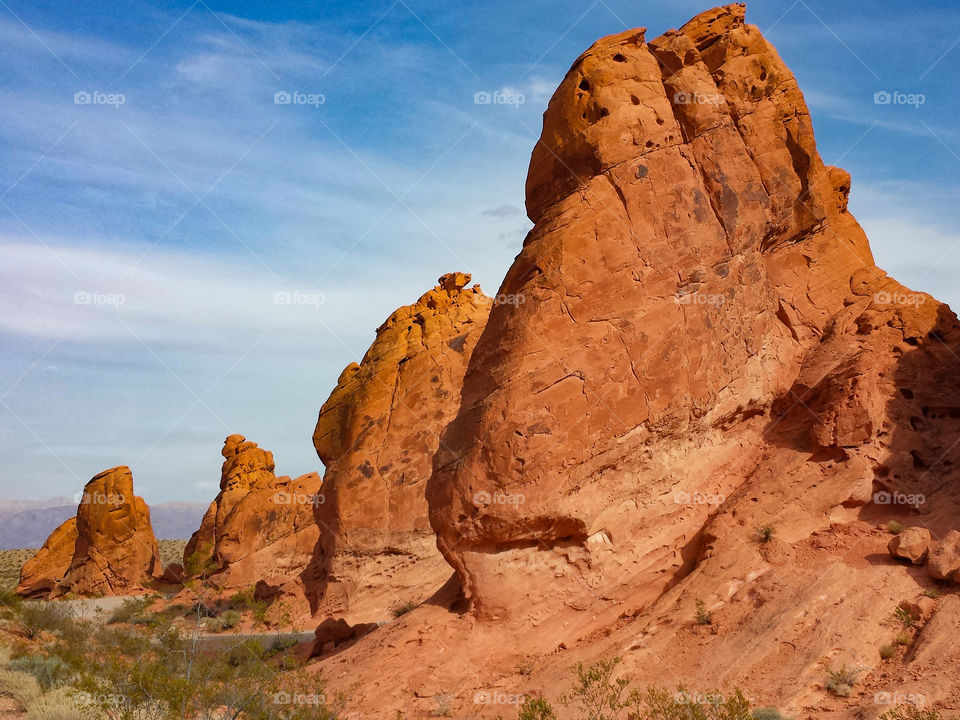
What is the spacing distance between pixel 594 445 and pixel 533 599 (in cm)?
311

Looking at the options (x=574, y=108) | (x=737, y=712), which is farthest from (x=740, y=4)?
(x=737, y=712)

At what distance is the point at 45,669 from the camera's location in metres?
16.7

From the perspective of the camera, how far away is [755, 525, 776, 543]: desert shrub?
15055 millimetres

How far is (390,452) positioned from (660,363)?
15.1m

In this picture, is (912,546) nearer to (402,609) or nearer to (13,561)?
(402,609)

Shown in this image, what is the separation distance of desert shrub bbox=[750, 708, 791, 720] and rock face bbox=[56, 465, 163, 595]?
4211 cm

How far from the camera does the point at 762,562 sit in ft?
48.4

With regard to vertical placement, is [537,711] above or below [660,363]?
below

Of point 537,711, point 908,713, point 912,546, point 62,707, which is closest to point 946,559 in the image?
point 912,546

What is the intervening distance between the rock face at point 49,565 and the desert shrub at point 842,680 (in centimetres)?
4588

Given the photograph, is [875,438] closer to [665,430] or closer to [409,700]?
[665,430]

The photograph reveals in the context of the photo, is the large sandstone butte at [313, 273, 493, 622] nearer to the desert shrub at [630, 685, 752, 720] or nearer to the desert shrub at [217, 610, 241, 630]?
the desert shrub at [217, 610, 241, 630]

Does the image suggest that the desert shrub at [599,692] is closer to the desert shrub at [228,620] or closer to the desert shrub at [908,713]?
the desert shrub at [908,713]

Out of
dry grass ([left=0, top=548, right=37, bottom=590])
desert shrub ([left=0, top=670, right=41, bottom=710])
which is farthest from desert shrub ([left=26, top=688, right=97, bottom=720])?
dry grass ([left=0, top=548, right=37, bottom=590])
